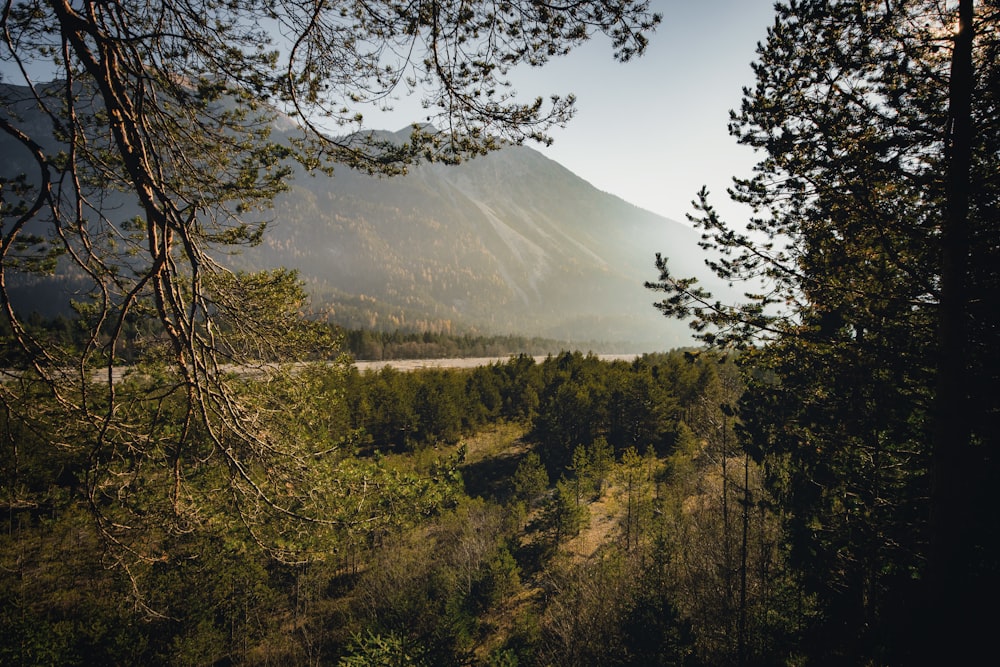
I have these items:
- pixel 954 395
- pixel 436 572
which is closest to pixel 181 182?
pixel 954 395

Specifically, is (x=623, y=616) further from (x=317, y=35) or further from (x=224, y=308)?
(x=317, y=35)

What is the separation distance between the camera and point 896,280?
13.5 feet

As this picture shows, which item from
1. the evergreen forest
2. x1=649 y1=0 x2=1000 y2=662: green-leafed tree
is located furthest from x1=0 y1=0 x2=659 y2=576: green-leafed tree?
x1=649 y1=0 x2=1000 y2=662: green-leafed tree

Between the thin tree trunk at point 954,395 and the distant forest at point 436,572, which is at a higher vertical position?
the thin tree trunk at point 954,395

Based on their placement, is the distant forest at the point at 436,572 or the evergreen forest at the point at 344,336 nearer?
the evergreen forest at the point at 344,336

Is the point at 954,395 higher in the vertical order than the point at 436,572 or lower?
higher

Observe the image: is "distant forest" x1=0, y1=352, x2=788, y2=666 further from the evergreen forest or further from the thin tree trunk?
the thin tree trunk

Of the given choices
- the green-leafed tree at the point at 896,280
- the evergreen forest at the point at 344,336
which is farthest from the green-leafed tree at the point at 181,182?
the green-leafed tree at the point at 896,280

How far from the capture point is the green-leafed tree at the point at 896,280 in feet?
10.9

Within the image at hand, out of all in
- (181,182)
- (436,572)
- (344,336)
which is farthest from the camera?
(436,572)

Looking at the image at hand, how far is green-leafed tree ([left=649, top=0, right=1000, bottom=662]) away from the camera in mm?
3328

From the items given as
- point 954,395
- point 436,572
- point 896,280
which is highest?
point 896,280

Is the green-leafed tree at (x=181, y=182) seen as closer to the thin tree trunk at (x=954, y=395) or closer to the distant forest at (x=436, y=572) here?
the distant forest at (x=436, y=572)

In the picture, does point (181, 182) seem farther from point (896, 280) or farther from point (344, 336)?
point (896, 280)
